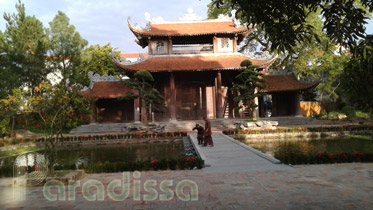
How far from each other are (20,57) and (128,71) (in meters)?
11.9

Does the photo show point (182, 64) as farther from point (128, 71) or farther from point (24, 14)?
point (24, 14)

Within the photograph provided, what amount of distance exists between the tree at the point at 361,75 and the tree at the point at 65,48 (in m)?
27.1

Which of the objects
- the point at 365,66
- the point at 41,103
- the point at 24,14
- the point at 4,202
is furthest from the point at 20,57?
the point at 365,66

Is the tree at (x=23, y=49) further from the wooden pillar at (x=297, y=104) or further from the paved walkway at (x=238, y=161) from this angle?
the wooden pillar at (x=297, y=104)

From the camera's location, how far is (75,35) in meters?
28.7

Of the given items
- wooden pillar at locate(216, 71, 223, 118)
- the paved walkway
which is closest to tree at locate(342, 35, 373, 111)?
the paved walkway

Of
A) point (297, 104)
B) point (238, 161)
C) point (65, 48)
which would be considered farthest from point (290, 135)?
point (65, 48)

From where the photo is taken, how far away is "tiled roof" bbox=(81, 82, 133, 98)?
Answer: 2139cm

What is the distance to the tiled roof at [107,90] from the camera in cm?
2139

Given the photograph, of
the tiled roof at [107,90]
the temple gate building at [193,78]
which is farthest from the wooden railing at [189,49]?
the tiled roof at [107,90]

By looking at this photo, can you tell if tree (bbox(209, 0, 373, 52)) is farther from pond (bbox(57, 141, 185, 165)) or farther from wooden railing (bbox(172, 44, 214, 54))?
wooden railing (bbox(172, 44, 214, 54))

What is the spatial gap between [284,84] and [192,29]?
30.9 ft

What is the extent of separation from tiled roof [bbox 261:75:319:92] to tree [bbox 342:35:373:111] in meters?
18.3

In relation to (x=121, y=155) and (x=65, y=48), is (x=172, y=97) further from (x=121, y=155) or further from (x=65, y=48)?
(x=65, y=48)
